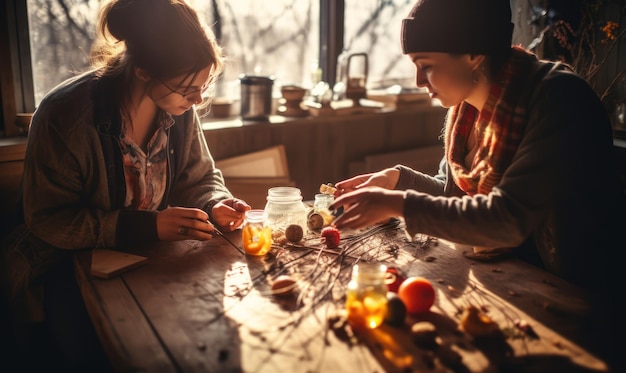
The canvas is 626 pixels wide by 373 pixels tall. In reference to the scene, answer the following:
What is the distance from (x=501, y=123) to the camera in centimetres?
168

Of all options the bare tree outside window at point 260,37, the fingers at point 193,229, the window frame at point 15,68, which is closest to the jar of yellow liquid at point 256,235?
the fingers at point 193,229

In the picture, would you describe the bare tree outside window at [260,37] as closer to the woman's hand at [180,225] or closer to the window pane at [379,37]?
the window pane at [379,37]

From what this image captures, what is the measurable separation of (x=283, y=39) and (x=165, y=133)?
179cm

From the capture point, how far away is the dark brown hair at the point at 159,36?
1.83 metres

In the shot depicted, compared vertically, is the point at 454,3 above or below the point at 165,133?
above

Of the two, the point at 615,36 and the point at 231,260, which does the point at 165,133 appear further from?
the point at 615,36

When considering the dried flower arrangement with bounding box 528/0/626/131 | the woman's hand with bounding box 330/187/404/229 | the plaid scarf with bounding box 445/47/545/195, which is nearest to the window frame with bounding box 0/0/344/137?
the woman's hand with bounding box 330/187/404/229

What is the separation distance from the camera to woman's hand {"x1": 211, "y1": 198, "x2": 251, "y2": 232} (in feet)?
6.66

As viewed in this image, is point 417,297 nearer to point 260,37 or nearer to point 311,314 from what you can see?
point 311,314

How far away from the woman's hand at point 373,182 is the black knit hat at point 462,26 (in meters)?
0.52

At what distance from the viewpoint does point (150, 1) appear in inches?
72.4

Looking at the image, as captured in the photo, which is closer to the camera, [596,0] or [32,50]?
[32,50]

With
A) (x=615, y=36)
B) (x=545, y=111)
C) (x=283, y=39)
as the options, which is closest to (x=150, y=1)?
(x=545, y=111)

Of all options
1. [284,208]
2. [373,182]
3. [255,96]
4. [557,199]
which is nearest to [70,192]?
[284,208]
